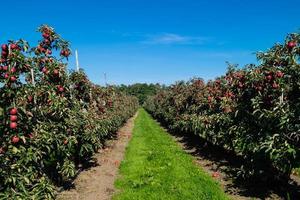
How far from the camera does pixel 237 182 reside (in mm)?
11320

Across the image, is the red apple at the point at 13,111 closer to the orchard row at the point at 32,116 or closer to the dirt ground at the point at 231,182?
the orchard row at the point at 32,116

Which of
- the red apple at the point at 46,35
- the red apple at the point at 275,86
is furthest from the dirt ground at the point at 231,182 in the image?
the red apple at the point at 46,35

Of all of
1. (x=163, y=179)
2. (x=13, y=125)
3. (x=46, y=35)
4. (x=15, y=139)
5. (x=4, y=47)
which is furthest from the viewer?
(x=163, y=179)

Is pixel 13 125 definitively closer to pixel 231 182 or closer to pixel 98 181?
pixel 98 181

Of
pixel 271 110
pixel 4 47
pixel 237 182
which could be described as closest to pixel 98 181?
pixel 237 182

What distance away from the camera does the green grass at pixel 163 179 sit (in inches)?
395

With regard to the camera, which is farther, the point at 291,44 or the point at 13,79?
the point at 291,44

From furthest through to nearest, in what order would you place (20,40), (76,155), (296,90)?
1. (76,155)
2. (296,90)
3. (20,40)

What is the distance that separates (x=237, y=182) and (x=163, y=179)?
2.31 metres

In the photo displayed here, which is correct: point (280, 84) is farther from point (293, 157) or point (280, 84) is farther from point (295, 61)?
point (293, 157)

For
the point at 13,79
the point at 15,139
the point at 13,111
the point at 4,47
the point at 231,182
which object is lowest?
the point at 231,182

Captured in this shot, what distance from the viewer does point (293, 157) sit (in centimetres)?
848

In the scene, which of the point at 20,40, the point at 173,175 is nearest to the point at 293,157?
the point at 173,175

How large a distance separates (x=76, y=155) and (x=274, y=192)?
8210mm
